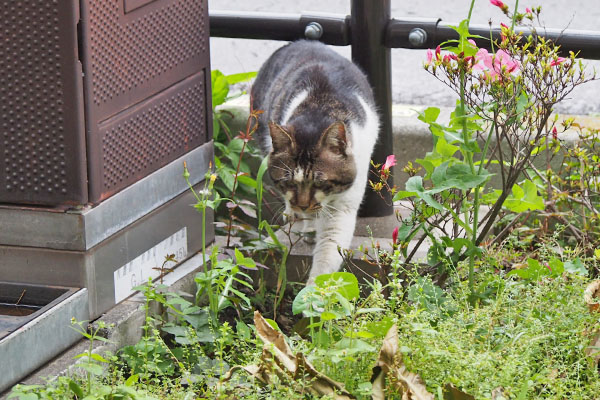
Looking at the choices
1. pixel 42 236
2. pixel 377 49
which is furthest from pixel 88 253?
pixel 377 49

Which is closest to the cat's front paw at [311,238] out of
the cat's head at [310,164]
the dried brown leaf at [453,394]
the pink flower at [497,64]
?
the cat's head at [310,164]

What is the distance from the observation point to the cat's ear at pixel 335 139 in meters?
3.62

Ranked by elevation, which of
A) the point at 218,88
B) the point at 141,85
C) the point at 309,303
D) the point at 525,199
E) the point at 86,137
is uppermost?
the point at 141,85

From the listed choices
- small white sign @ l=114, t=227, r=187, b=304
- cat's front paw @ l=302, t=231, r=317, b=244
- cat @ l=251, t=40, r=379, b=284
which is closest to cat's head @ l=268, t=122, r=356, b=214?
cat @ l=251, t=40, r=379, b=284

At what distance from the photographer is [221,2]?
28.4ft

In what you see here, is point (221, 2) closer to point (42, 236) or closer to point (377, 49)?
point (377, 49)

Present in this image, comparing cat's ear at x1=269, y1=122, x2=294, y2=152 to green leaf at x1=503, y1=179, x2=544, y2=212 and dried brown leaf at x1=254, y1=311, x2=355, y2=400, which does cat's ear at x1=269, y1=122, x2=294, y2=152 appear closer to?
green leaf at x1=503, y1=179, x2=544, y2=212

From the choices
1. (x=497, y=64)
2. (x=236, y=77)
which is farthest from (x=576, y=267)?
(x=236, y=77)

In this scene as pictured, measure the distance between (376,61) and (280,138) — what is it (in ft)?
2.20

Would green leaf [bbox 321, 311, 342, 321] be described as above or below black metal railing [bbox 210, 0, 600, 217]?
below

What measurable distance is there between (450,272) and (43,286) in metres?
1.31

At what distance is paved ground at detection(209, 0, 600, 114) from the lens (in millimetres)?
6367

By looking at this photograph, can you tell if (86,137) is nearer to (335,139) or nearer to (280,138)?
(280,138)

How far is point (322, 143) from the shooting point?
3691mm
